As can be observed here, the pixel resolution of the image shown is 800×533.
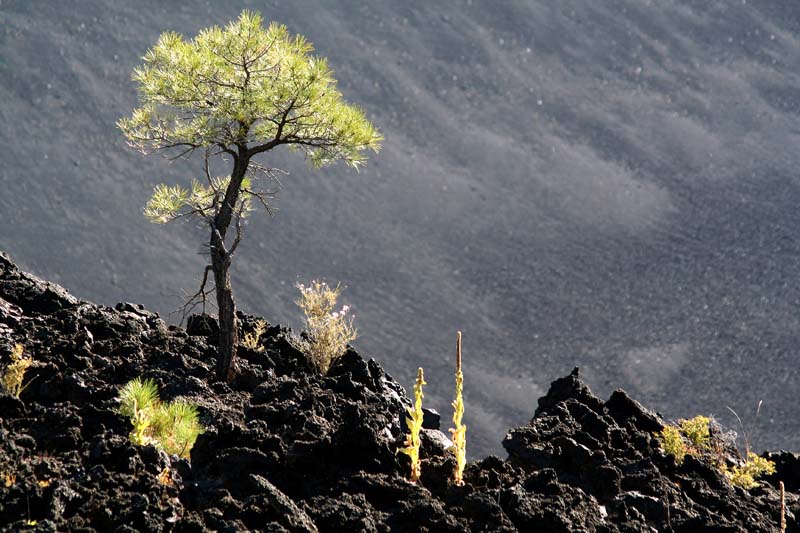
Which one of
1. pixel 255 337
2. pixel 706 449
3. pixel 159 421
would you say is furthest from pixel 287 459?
pixel 706 449

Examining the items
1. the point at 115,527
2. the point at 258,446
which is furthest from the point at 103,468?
the point at 258,446

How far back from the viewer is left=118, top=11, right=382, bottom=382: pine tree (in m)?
8.30

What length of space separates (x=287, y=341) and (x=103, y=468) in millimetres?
3721

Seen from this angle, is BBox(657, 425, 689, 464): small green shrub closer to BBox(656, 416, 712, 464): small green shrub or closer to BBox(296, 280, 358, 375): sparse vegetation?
BBox(656, 416, 712, 464): small green shrub

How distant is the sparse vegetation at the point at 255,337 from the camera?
9.24 m

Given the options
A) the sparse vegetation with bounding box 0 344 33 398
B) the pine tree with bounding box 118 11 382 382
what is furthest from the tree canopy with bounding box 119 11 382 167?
the sparse vegetation with bounding box 0 344 33 398

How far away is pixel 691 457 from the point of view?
8219 mm

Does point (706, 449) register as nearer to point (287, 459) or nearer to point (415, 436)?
point (415, 436)

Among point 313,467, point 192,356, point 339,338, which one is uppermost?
point 339,338

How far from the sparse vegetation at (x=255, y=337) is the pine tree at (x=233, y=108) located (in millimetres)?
614

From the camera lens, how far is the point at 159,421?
698 centimetres

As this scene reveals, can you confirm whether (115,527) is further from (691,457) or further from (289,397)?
(691,457)

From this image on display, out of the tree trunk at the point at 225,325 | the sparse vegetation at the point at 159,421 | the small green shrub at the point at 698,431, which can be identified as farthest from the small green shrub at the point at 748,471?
the sparse vegetation at the point at 159,421

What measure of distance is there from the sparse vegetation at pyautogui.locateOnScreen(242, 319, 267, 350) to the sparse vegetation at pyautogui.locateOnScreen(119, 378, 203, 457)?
1943mm
